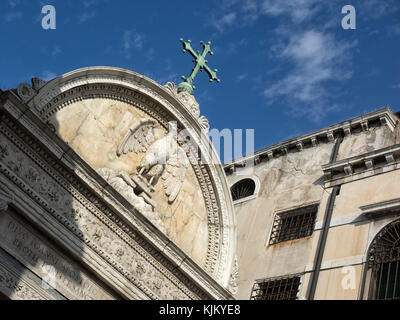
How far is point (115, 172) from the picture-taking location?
12.0m

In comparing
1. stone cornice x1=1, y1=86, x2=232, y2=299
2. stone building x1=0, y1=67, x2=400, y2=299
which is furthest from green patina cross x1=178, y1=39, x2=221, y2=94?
stone cornice x1=1, y1=86, x2=232, y2=299

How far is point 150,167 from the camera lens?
41.7 ft

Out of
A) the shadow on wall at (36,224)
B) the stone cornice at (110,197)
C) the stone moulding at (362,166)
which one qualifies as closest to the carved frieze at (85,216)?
the shadow on wall at (36,224)

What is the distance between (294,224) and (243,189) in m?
3.05

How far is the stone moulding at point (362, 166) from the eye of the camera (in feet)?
52.8

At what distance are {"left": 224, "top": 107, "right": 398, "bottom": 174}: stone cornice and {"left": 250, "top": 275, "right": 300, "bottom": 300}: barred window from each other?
4668mm

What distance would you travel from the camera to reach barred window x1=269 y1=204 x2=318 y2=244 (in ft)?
56.6

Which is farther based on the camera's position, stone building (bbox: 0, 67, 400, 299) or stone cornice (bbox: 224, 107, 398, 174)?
stone cornice (bbox: 224, 107, 398, 174)

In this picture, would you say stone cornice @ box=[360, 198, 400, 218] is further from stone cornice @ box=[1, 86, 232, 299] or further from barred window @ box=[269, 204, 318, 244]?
stone cornice @ box=[1, 86, 232, 299]

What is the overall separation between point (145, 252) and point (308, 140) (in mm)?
9061

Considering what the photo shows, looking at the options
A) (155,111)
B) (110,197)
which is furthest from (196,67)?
→ (110,197)

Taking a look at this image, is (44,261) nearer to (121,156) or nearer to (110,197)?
(110,197)

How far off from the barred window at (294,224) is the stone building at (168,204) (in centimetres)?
4
